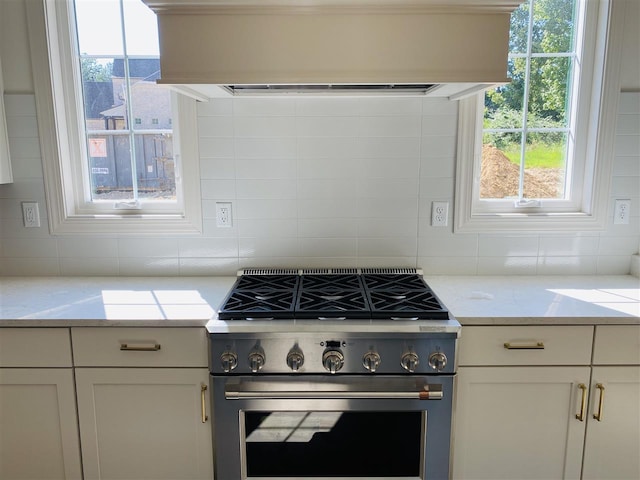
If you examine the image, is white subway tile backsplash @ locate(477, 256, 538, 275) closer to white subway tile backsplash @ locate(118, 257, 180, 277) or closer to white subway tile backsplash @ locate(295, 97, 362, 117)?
white subway tile backsplash @ locate(295, 97, 362, 117)

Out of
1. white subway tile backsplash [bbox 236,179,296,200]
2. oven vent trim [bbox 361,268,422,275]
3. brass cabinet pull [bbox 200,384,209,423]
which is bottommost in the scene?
brass cabinet pull [bbox 200,384,209,423]

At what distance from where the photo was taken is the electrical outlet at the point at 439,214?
6.63ft

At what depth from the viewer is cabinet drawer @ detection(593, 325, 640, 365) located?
61.6 inches

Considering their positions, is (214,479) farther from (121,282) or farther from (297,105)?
(297,105)

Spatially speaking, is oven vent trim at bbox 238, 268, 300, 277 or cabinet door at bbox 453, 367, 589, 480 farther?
oven vent trim at bbox 238, 268, 300, 277

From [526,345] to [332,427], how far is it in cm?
Result: 71

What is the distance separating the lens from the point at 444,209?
2.02 meters

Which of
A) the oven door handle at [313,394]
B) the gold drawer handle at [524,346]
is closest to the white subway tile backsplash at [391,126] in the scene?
the gold drawer handle at [524,346]

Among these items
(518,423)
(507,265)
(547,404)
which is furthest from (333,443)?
(507,265)

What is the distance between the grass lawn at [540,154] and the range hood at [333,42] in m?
0.75

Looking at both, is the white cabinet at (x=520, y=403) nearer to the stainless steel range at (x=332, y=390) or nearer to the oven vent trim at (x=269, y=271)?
the stainless steel range at (x=332, y=390)

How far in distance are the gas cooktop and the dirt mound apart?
533mm

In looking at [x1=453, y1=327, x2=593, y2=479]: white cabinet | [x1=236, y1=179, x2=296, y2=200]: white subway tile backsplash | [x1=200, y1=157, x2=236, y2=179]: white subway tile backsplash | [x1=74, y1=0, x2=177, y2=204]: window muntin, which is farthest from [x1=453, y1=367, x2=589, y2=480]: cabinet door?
[x1=74, y1=0, x2=177, y2=204]: window muntin

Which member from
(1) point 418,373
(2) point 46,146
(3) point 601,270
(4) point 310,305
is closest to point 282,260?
(4) point 310,305
